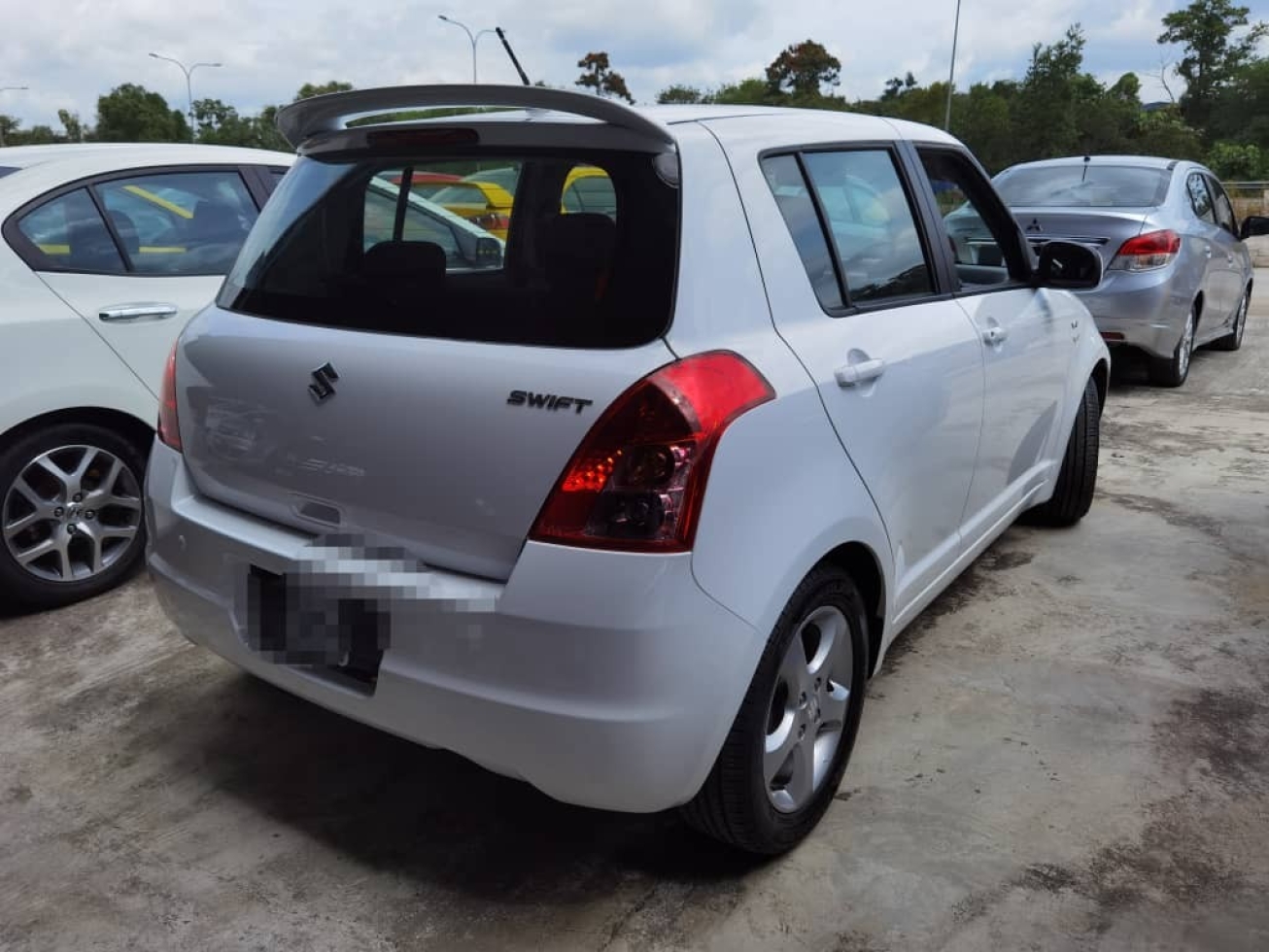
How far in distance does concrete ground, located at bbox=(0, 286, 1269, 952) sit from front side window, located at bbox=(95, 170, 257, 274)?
141 cm

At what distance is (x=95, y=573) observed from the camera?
3953 millimetres

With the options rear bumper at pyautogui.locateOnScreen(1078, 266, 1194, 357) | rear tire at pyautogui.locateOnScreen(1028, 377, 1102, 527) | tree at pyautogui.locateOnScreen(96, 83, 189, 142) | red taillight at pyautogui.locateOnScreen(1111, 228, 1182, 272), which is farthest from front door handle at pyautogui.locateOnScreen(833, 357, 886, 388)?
tree at pyautogui.locateOnScreen(96, 83, 189, 142)

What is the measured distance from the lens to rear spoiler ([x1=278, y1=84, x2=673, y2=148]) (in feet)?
6.88

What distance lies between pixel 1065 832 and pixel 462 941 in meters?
1.44

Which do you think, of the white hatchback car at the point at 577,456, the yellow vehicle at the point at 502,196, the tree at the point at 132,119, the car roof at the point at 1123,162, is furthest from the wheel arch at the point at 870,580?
the tree at the point at 132,119

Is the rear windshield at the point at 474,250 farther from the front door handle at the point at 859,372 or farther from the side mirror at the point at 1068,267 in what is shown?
the side mirror at the point at 1068,267

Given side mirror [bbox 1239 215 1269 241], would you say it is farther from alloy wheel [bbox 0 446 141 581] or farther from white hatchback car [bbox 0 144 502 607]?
alloy wheel [bbox 0 446 141 581]

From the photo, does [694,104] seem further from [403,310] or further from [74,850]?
[74,850]

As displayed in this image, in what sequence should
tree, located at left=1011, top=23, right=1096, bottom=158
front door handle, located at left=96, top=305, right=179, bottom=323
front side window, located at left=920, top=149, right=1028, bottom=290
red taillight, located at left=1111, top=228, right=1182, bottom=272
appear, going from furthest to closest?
tree, located at left=1011, top=23, right=1096, bottom=158
red taillight, located at left=1111, top=228, right=1182, bottom=272
front door handle, located at left=96, top=305, right=179, bottom=323
front side window, located at left=920, top=149, right=1028, bottom=290

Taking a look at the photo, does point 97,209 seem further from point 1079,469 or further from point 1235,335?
point 1235,335

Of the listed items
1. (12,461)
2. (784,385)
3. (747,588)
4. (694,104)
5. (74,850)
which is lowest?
(74,850)

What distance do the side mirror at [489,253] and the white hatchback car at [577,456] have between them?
0.07 m

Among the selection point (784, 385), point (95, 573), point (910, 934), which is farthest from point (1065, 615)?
point (95, 573)

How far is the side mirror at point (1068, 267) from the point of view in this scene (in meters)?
3.63
